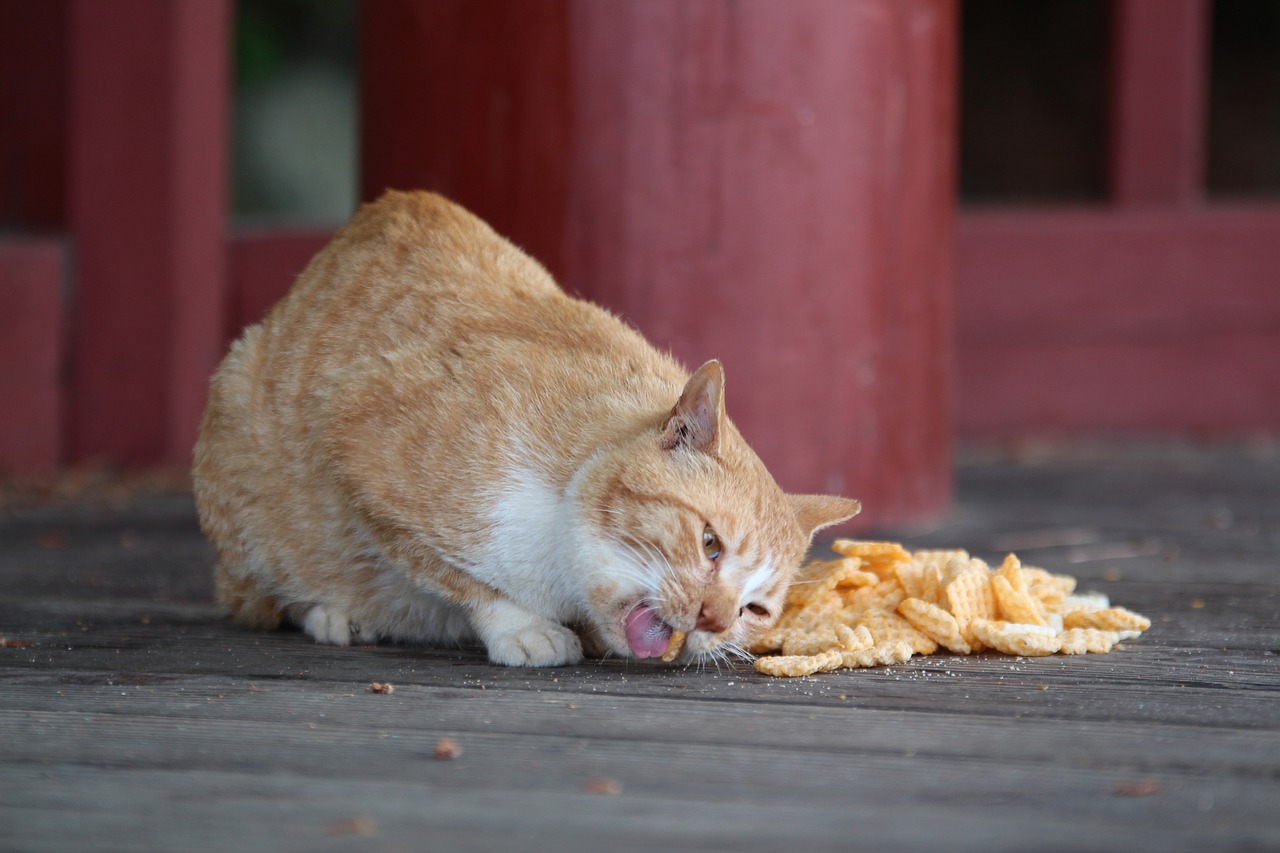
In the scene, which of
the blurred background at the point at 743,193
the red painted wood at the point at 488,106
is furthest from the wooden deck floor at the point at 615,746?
the red painted wood at the point at 488,106

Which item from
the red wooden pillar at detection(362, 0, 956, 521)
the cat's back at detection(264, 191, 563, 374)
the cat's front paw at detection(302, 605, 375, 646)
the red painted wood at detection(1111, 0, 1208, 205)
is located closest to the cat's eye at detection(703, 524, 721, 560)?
the cat's back at detection(264, 191, 563, 374)

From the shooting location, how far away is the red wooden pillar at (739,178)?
386 cm

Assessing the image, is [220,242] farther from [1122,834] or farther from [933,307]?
[1122,834]

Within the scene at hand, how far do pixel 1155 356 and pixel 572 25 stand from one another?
11.5ft

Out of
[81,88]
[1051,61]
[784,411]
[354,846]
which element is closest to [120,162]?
[81,88]

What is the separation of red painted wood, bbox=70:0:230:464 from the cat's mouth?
3.60m

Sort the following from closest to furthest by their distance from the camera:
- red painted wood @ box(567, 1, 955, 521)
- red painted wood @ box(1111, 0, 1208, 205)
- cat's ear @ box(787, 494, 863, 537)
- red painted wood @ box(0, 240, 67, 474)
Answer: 1. cat's ear @ box(787, 494, 863, 537)
2. red painted wood @ box(567, 1, 955, 521)
3. red painted wood @ box(0, 240, 67, 474)
4. red painted wood @ box(1111, 0, 1208, 205)

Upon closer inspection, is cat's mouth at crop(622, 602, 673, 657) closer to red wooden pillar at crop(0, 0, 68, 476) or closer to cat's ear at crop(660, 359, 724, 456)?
cat's ear at crop(660, 359, 724, 456)

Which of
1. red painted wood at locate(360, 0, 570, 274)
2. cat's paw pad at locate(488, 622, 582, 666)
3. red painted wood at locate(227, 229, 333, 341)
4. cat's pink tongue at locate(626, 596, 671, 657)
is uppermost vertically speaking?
red painted wood at locate(360, 0, 570, 274)

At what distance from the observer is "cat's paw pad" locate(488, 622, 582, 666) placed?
2447 mm

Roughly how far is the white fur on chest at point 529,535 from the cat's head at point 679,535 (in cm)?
6

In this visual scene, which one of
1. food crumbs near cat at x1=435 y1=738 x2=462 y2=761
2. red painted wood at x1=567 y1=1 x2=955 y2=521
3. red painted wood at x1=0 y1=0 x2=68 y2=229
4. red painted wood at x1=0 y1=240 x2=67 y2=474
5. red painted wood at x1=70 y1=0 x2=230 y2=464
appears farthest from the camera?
red painted wood at x1=0 y1=0 x2=68 y2=229

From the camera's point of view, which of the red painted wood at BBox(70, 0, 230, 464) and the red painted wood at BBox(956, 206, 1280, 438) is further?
the red painted wood at BBox(956, 206, 1280, 438)

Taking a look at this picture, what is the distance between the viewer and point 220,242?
565 cm
